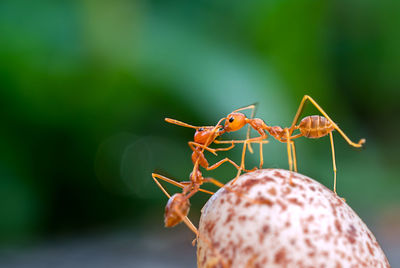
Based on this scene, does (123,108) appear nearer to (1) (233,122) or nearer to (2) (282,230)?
(1) (233,122)

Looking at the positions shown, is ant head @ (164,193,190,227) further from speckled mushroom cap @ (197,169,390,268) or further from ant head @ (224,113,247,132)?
ant head @ (224,113,247,132)

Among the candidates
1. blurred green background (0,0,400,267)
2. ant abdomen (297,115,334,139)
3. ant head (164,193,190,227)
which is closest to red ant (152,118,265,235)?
ant head (164,193,190,227)

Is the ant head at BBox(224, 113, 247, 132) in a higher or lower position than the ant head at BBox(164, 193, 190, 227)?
higher

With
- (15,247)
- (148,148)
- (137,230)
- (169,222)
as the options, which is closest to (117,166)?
(148,148)

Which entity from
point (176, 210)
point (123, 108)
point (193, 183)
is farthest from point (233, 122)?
point (123, 108)

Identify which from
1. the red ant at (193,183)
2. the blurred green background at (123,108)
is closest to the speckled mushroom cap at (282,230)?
the red ant at (193,183)

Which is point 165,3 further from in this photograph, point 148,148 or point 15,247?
point 15,247
